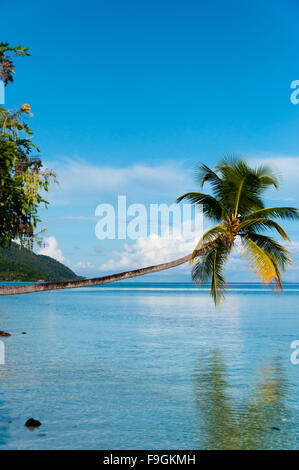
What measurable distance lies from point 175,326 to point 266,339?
9.47 meters

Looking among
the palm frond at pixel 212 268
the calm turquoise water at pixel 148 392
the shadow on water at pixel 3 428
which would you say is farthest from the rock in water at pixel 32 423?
the palm frond at pixel 212 268

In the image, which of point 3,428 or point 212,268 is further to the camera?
point 212,268

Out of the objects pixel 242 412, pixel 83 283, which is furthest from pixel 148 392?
pixel 83 283

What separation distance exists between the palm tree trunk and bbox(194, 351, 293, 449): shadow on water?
4507 millimetres

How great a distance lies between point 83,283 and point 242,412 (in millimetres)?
7332

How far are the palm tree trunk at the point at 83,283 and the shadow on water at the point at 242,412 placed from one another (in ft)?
14.8

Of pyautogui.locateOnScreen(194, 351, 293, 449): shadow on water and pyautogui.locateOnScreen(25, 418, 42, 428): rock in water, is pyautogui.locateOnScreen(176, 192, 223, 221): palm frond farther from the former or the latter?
pyautogui.locateOnScreen(25, 418, 42, 428): rock in water

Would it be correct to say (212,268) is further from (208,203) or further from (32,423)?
(32,423)

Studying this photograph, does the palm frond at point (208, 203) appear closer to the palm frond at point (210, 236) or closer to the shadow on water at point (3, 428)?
the palm frond at point (210, 236)

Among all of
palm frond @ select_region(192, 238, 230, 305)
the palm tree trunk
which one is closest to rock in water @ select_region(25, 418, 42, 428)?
the palm tree trunk

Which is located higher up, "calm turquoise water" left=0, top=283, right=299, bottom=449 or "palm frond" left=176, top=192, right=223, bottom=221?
"palm frond" left=176, top=192, right=223, bottom=221

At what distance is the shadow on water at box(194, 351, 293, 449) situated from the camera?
12.1 meters

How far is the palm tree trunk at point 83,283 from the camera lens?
10.3 meters

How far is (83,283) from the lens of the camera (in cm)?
1082
